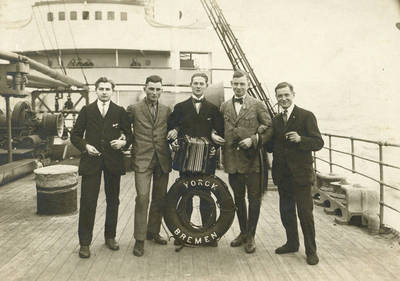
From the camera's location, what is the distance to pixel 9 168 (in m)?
8.81

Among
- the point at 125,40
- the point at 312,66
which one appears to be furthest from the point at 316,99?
the point at 125,40

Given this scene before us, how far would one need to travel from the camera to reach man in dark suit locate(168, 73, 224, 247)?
393cm

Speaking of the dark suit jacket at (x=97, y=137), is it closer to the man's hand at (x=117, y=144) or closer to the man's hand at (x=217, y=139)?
the man's hand at (x=117, y=144)

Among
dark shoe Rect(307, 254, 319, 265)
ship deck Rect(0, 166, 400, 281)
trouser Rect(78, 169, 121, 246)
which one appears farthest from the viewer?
trouser Rect(78, 169, 121, 246)

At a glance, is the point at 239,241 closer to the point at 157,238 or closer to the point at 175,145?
the point at 157,238

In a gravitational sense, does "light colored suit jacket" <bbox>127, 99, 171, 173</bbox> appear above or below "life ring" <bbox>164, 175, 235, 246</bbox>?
above

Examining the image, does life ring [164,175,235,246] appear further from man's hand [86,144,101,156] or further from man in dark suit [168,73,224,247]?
man's hand [86,144,101,156]

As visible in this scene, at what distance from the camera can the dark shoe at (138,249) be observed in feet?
12.4

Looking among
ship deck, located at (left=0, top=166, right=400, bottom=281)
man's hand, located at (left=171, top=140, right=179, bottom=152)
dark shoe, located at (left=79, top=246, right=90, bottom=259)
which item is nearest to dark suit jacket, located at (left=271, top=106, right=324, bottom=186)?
ship deck, located at (left=0, top=166, right=400, bottom=281)

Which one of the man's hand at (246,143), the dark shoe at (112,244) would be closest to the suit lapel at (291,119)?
the man's hand at (246,143)

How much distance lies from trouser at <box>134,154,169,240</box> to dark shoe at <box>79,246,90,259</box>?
0.47 m

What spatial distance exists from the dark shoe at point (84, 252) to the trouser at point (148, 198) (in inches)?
18.6

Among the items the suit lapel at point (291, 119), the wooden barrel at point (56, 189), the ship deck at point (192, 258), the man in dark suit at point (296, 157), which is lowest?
the ship deck at point (192, 258)

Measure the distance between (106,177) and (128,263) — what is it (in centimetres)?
89
